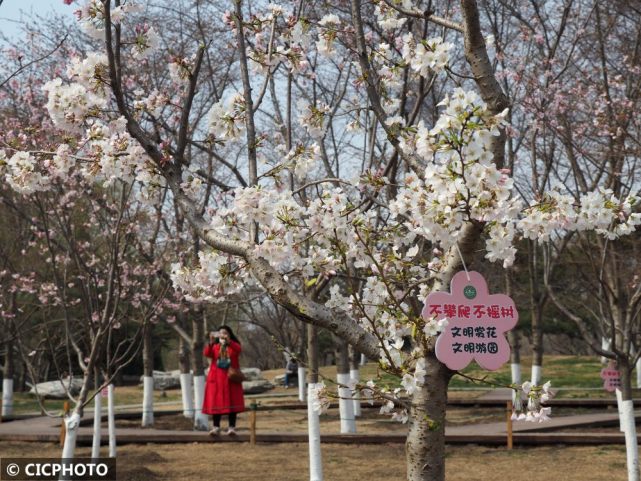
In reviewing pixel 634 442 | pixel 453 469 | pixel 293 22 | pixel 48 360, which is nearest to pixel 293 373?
pixel 48 360

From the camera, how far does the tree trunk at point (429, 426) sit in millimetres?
3281

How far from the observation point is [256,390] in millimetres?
25547

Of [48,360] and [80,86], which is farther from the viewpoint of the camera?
[48,360]

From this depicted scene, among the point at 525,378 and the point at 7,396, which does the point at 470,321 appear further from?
the point at 525,378

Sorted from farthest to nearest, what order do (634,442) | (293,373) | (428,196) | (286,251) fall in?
(293,373), (634,442), (286,251), (428,196)

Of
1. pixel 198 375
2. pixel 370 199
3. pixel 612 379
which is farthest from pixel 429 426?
pixel 198 375

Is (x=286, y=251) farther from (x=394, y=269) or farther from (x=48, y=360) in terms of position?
(x=48, y=360)

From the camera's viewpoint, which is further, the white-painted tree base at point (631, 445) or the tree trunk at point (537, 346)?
the tree trunk at point (537, 346)

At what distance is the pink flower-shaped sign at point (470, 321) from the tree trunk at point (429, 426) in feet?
0.71

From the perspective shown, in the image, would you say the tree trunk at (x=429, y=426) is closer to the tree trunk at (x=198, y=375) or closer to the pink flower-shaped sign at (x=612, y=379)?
the pink flower-shaped sign at (x=612, y=379)

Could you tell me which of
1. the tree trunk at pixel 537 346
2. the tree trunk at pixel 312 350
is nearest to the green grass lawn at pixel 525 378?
the tree trunk at pixel 537 346

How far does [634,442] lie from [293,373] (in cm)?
2122

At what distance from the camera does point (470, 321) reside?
3148mm

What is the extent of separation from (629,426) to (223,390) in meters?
5.64
